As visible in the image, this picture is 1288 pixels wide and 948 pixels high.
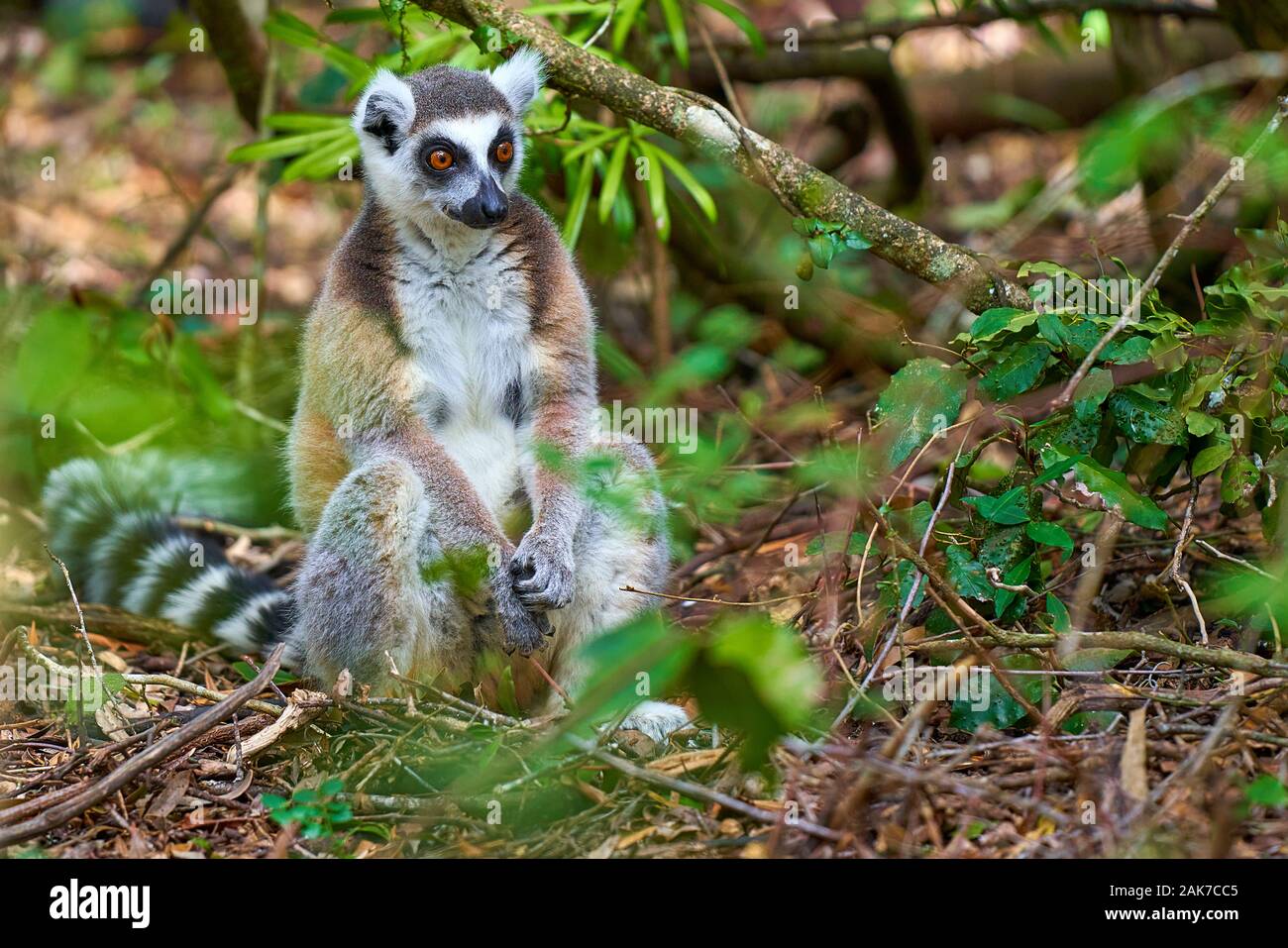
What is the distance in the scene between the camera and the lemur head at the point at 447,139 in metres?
4.83

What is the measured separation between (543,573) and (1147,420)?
2.26 metres

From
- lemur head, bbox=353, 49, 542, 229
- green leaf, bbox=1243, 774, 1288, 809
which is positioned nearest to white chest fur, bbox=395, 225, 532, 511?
lemur head, bbox=353, 49, 542, 229

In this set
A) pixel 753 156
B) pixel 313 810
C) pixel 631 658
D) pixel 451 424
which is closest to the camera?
pixel 631 658

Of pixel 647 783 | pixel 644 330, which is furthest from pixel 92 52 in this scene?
pixel 647 783

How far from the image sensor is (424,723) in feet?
14.3

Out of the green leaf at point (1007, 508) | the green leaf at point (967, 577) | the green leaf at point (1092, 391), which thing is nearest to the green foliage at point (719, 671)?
the green leaf at point (967, 577)

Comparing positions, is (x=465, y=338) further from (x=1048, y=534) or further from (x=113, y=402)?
(x=113, y=402)

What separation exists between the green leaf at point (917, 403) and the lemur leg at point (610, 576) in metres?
0.93

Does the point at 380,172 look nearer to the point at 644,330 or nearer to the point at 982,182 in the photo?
the point at 644,330

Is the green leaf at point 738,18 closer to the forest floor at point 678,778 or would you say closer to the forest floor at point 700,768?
the forest floor at point 700,768

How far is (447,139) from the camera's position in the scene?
4859 millimetres

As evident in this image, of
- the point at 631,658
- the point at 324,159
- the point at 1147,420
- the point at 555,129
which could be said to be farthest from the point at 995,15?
the point at 631,658

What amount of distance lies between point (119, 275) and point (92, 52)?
12.1 feet
